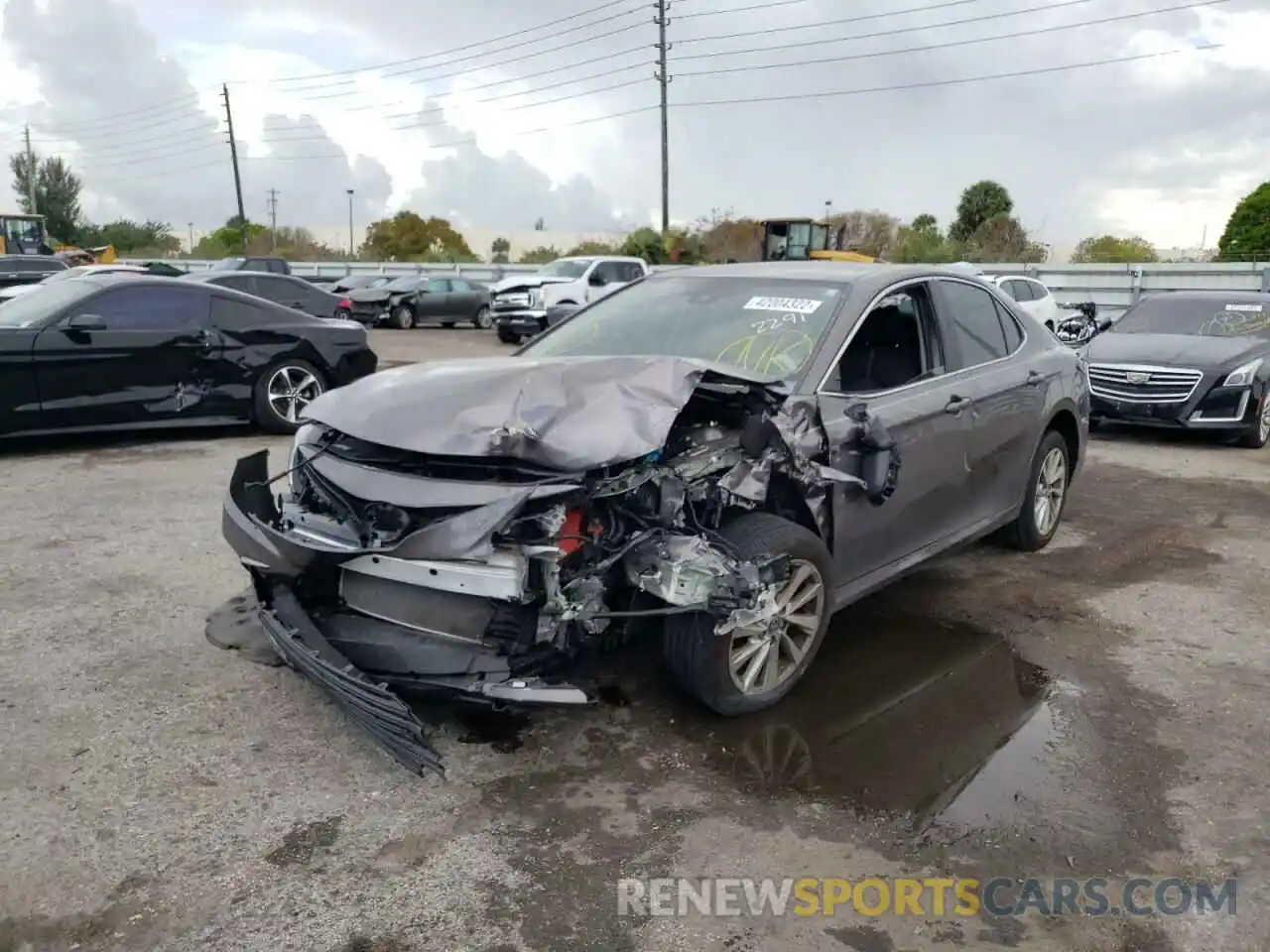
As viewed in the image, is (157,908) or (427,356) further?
(427,356)

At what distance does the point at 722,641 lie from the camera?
12.6 ft

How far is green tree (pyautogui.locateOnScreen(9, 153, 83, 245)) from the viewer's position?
68125mm

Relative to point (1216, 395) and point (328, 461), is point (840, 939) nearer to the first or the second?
point (328, 461)

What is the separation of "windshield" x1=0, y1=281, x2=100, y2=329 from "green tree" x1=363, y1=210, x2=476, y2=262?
5587 cm

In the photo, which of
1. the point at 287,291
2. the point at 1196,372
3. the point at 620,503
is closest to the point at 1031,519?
the point at 620,503

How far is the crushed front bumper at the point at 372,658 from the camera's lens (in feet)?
11.1

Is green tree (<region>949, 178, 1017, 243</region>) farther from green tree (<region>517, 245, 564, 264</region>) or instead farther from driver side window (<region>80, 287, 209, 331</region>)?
driver side window (<region>80, 287, 209, 331</region>)

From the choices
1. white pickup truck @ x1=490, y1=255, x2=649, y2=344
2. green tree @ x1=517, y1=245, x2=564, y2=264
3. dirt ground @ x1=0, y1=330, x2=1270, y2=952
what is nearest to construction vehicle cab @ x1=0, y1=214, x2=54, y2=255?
green tree @ x1=517, y1=245, x2=564, y2=264

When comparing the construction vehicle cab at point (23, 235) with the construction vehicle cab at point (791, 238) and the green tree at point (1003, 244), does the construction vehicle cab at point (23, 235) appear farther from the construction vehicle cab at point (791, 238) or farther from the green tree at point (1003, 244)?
the green tree at point (1003, 244)

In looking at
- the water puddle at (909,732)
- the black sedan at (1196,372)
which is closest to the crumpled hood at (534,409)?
the water puddle at (909,732)

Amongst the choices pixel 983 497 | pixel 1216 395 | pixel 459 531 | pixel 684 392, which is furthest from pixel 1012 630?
pixel 1216 395

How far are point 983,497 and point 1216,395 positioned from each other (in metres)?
5.88

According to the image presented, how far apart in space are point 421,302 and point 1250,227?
3026 centimetres

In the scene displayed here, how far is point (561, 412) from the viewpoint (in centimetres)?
385
